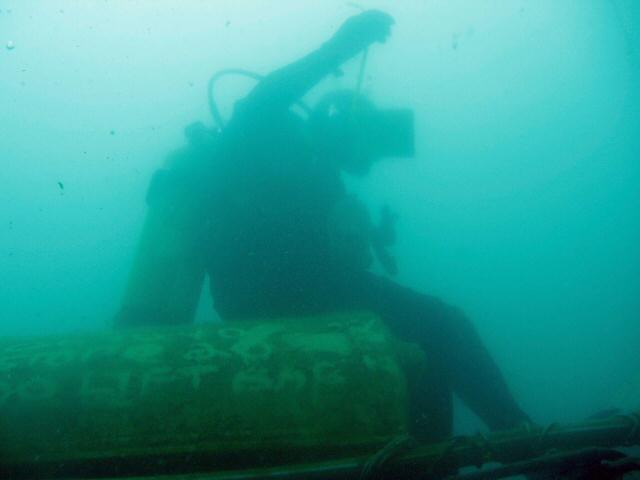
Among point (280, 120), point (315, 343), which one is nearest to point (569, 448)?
point (315, 343)

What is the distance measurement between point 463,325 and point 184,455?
170 cm

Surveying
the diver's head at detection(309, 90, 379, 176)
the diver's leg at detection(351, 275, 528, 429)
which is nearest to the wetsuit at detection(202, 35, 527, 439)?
the diver's leg at detection(351, 275, 528, 429)

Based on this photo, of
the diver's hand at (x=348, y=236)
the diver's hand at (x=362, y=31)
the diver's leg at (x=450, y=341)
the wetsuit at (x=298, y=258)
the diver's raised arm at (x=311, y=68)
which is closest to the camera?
the diver's leg at (x=450, y=341)

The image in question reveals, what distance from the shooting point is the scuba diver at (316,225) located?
229cm

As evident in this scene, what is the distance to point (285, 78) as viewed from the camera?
2.89 metres

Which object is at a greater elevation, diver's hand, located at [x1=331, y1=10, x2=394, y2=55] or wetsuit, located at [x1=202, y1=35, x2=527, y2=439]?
diver's hand, located at [x1=331, y1=10, x2=394, y2=55]

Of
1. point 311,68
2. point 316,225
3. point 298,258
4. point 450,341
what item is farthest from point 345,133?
point 450,341

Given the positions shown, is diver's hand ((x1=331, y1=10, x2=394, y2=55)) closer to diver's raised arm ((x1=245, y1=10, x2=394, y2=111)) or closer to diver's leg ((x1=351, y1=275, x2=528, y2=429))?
diver's raised arm ((x1=245, y1=10, x2=394, y2=111))

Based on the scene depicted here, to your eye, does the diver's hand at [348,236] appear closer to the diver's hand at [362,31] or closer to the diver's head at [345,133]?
the diver's head at [345,133]

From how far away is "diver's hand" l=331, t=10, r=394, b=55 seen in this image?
10.2 ft

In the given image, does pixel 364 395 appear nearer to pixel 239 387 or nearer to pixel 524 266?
pixel 239 387

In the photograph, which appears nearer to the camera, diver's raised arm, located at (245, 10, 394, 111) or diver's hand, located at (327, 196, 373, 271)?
diver's hand, located at (327, 196, 373, 271)

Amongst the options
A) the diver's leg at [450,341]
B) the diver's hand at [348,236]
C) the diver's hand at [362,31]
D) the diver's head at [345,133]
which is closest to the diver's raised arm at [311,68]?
the diver's hand at [362,31]

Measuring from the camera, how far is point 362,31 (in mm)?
3176
